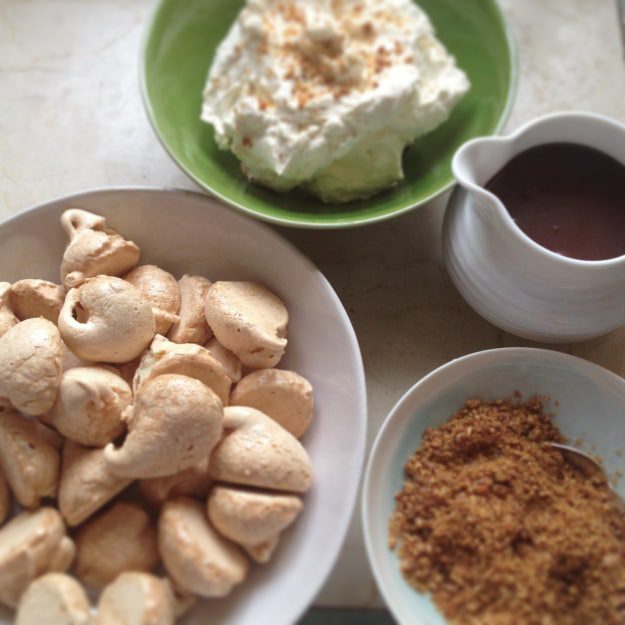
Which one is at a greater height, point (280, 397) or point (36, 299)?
point (36, 299)

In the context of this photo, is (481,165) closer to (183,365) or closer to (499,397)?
(499,397)

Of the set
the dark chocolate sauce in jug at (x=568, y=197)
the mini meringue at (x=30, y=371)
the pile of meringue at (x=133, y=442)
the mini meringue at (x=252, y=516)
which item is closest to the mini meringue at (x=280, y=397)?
the pile of meringue at (x=133, y=442)

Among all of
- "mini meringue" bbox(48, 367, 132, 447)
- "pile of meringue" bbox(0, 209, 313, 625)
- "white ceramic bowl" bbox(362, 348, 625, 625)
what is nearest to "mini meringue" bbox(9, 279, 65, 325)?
"pile of meringue" bbox(0, 209, 313, 625)

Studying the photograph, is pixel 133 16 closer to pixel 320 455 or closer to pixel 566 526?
pixel 320 455

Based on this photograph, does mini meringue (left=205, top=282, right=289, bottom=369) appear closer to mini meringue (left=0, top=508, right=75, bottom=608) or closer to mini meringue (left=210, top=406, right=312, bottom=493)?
mini meringue (left=210, top=406, right=312, bottom=493)

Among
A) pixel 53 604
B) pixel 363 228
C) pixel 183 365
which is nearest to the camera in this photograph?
pixel 53 604

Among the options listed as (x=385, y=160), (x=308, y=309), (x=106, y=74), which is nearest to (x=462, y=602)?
(x=308, y=309)

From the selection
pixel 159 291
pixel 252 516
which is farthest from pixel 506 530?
pixel 159 291
